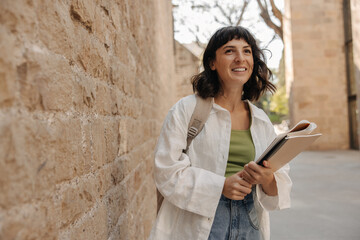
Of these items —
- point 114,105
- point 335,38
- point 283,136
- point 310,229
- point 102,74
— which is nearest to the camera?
point 283,136

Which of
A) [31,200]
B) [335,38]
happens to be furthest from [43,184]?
[335,38]

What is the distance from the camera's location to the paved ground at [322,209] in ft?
12.7

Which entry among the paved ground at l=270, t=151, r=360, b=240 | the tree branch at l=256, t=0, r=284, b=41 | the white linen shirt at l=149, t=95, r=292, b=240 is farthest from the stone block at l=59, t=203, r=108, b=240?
the tree branch at l=256, t=0, r=284, b=41

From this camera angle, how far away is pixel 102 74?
5.82ft

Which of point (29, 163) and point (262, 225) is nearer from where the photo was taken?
point (29, 163)

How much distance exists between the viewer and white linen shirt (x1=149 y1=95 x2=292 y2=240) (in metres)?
1.55

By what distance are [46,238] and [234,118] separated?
1.17 meters

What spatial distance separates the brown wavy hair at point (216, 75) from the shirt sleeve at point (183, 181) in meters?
0.41

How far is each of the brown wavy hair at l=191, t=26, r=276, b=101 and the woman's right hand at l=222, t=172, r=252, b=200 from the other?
50cm

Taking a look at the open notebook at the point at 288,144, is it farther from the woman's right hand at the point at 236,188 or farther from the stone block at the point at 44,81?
the stone block at the point at 44,81

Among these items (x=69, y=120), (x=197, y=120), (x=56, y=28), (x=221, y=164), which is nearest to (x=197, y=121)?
(x=197, y=120)

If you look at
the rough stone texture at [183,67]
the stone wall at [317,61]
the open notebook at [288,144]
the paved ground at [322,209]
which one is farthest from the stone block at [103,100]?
the rough stone texture at [183,67]

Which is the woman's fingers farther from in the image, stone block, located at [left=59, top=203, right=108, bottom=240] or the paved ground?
the paved ground

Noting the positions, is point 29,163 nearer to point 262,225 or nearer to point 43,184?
point 43,184
